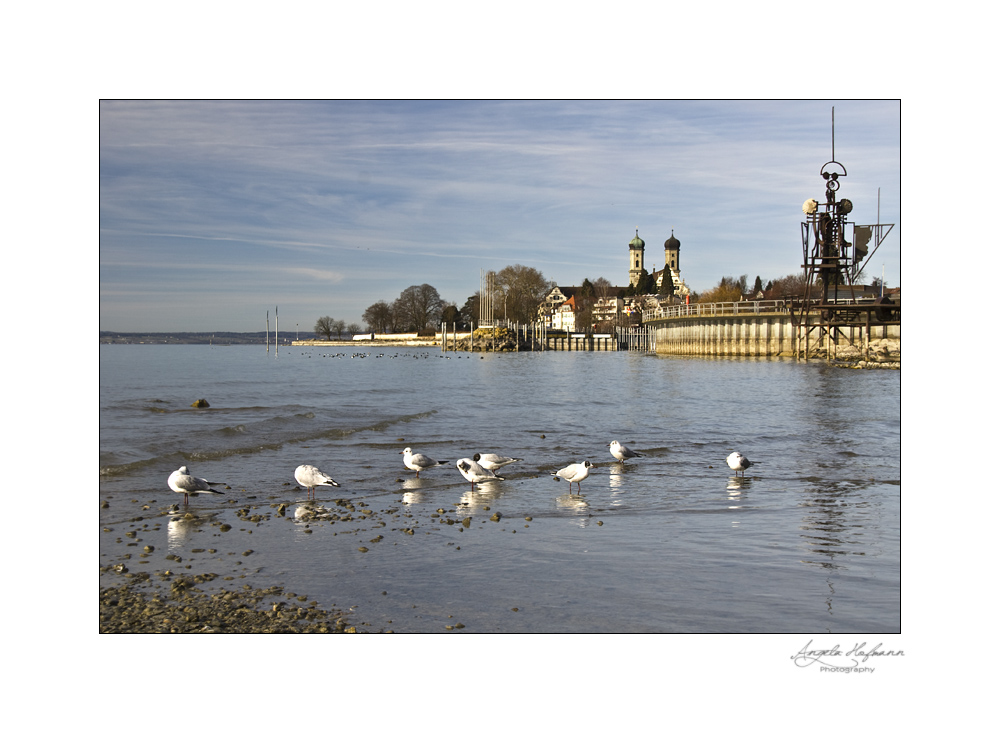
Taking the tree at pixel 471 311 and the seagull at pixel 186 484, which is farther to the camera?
the tree at pixel 471 311

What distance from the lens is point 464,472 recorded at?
12.4m

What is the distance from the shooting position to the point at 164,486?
42.7ft

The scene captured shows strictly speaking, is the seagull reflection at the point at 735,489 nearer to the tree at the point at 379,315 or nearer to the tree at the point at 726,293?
the tree at the point at 726,293

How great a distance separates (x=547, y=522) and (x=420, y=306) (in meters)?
173

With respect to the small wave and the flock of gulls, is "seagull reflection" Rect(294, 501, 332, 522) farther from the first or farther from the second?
the small wave

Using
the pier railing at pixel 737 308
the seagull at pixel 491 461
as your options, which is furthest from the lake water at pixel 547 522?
the pier railing at pixel 737 308

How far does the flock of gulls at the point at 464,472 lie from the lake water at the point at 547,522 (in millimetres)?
241

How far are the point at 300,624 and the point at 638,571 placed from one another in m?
3.44

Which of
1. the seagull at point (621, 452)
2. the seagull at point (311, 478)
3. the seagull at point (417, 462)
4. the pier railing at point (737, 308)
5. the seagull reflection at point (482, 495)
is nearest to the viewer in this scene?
the seagull reflection at point (482, 495)

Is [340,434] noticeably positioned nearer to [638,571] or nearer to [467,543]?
[467,543]

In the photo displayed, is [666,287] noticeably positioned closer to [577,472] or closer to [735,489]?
[735,489]

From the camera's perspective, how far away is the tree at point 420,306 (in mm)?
179750

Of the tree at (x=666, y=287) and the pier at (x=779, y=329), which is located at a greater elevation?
the tree at (x=666, y=287)

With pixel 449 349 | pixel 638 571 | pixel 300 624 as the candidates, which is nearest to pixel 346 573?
pixel 300 624
